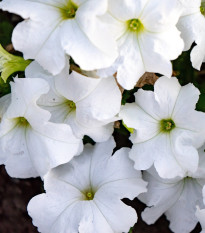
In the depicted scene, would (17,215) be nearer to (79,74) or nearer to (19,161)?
(19,161)

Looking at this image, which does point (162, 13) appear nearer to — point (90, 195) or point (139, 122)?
point (139, 122)

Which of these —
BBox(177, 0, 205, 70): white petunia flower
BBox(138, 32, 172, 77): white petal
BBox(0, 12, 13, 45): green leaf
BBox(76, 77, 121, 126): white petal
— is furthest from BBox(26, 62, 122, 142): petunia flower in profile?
BBox(0, 12, 13, 45): green leaf

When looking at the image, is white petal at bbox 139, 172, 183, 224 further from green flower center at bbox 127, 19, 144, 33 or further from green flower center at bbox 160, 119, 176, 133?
green flower center at bbox 127, 19, 144, 33

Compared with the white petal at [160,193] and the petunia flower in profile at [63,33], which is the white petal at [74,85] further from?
the white petal at [160,193]

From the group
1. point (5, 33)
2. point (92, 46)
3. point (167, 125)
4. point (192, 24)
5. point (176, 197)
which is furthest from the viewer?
point (5, 33)

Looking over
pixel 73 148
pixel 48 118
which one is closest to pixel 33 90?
pixel 48 118

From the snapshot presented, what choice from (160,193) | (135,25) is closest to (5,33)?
(135,25)

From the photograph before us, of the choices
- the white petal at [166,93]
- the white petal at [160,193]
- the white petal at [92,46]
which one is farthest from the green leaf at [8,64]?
the white petal at [160,193]
